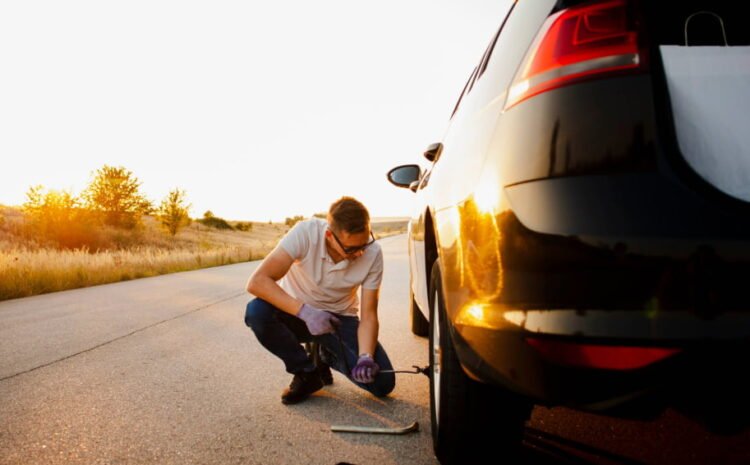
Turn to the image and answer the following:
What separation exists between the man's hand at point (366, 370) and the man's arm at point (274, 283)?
50cm

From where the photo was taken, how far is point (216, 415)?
2840 millimetres

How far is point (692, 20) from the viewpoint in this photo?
1.35 meters

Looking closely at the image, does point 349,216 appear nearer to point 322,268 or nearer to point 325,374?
point 322,268

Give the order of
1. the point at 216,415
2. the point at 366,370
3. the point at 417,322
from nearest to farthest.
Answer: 1. the point at 216,415
2. the point at 366,370
3. the point at 417,322

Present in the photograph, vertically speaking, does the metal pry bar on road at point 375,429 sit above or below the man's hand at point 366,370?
below

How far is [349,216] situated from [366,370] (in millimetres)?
912

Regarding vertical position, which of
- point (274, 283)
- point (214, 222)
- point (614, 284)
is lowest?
point (274, 283)

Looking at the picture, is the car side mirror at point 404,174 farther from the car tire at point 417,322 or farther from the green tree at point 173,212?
the green tree at point 173,212

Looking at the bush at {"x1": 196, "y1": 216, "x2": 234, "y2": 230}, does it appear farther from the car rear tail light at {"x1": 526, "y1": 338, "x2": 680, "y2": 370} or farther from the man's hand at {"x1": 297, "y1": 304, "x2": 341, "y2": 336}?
the car rear tail light at {"x1": 526, "y1": 338, "x2": 680, "y2": 370}

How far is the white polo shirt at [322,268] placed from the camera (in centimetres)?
335

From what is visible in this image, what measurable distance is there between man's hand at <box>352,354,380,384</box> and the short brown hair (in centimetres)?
76

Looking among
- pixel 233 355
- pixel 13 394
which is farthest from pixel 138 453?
pixel 233 355

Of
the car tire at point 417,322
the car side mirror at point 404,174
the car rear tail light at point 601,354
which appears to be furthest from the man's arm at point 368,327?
the car rear tail light at point 601,354

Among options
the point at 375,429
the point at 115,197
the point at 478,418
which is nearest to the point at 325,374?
the point at 375,429
